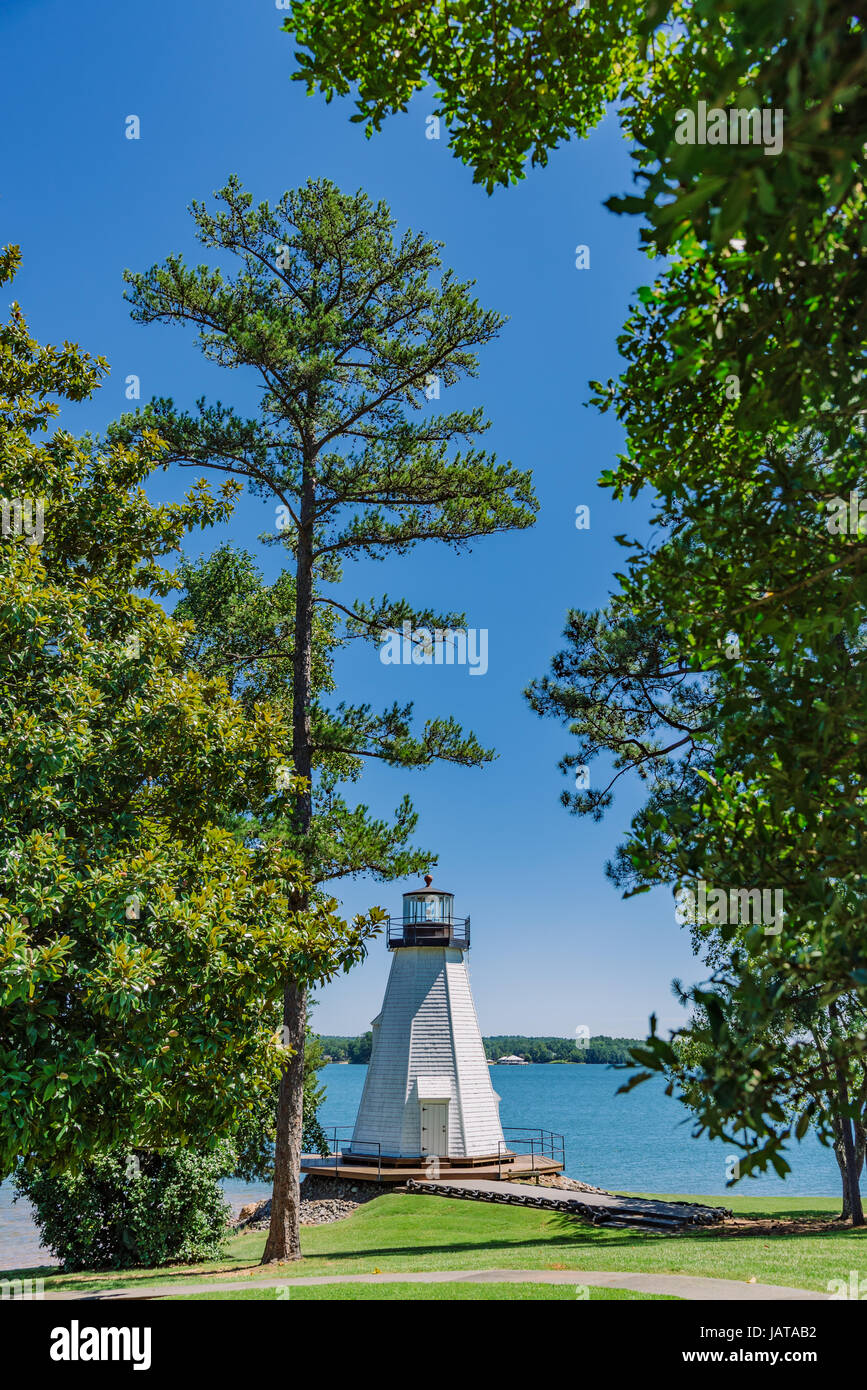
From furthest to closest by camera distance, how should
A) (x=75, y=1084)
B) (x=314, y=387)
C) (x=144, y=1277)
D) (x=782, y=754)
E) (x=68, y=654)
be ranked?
(x=314, y=387) → (x=144, y=1277) → (x=68, y=654) → (x=75, y=1084) → (x=782, y=754)

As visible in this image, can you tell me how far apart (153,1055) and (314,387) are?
1377 centimetres

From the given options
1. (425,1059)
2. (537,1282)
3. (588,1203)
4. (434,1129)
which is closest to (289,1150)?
(537,1282)

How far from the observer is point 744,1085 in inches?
112

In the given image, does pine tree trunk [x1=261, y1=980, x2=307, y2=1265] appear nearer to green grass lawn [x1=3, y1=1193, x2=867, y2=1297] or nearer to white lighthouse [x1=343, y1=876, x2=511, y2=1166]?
green grass lawn [x1=3, y1=1193, x2=867, y2=1297]

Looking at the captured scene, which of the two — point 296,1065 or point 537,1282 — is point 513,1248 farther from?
point 537,1282

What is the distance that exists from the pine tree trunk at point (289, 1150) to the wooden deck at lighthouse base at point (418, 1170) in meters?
12.4

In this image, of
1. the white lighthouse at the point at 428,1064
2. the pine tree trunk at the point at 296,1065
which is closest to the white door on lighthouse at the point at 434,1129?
the white lighthouse at the point at 428,1064

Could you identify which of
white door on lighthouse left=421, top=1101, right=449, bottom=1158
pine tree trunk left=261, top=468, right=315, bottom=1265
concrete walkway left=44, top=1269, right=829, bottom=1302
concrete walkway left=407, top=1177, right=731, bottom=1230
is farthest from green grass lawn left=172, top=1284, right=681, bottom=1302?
white door on lighthouse left=421, top=1101, right=449, bottom=1158

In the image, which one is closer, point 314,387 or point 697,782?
point 697,782

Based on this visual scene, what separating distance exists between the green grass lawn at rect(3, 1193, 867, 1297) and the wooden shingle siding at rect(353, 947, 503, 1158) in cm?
447

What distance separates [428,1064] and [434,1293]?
2243cm

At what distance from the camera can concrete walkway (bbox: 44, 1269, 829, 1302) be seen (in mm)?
8844

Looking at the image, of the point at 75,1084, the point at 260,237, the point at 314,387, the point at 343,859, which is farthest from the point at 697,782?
the point at 260,237
